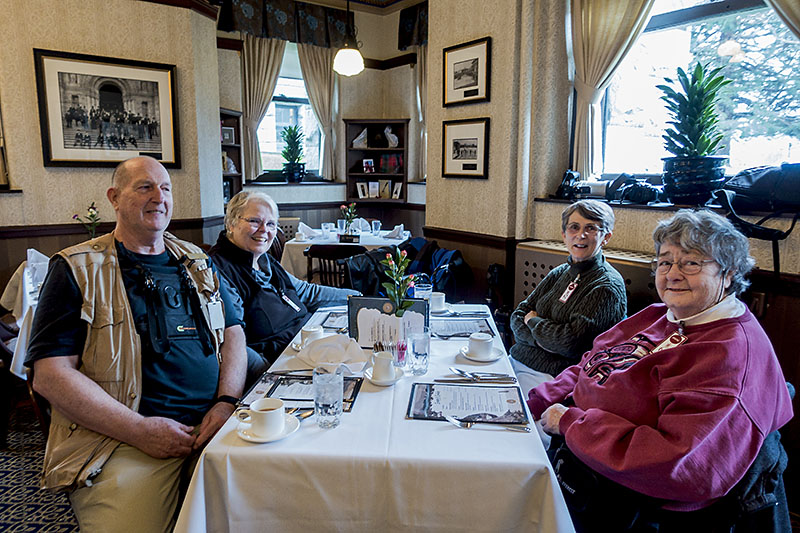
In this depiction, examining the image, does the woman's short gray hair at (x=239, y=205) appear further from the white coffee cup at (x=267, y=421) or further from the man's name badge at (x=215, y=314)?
the white coffee cup at (x=267, y=421)

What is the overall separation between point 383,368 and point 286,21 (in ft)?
21.2

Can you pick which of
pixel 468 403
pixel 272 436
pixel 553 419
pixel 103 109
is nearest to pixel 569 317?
pixel 553 419

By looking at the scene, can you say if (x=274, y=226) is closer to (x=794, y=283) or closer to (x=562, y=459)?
(x=562, y=459)

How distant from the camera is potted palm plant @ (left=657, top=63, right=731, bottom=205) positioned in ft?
9.22

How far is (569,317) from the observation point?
230 cm

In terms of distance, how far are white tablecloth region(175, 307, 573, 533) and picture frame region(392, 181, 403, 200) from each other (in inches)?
249

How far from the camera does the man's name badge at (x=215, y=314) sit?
6.01 ft

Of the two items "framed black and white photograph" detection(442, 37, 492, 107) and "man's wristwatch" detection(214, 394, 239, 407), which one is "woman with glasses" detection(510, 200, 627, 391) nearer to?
"man's wristwatch" detection(214, 394, 239, 407)

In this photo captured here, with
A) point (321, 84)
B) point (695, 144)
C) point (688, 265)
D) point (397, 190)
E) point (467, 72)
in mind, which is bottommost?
point (688, 265)

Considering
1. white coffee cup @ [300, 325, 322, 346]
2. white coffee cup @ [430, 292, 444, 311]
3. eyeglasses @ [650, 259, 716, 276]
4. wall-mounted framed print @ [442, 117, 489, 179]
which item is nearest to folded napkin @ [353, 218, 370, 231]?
wall-mounted framed print @ [442, 117, 489, 179]

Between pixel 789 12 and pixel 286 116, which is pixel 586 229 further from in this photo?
pixel 286 116

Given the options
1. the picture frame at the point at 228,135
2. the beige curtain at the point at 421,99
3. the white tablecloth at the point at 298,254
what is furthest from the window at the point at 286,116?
the white tablecloth at the point at 298,254

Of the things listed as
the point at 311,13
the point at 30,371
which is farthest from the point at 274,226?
the point at 311,13

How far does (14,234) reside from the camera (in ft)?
14.3
